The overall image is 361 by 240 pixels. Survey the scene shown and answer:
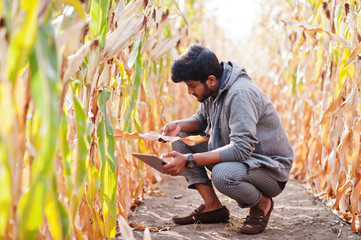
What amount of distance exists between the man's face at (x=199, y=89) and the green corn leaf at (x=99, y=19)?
0.51m

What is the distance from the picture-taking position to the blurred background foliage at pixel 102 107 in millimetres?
814

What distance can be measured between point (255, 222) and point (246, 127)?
1.17 ft

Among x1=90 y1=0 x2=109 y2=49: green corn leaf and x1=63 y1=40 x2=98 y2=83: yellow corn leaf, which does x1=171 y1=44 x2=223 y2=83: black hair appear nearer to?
x1=90 y1=0 x2=109 y2=49: green corn leaf

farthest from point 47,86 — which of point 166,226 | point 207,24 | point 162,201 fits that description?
point 207,24

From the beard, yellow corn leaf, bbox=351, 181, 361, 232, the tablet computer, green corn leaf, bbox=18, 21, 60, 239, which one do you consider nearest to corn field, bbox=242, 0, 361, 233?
yellow corn leaf, bbox=351, 181, 361, 232

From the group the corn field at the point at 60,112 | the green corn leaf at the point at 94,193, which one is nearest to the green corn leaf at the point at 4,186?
the corn field at the point at 60,112

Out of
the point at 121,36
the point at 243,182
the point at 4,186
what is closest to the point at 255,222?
the point at 243,182

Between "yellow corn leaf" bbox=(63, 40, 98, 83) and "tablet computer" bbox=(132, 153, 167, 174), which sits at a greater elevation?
"yellow corn leaf" bbox=(63, 40, 98, 83)

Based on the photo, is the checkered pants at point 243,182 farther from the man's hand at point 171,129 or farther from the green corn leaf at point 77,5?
the green corn leaf at point 77,5

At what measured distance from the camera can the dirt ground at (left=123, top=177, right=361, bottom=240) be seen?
169 cm

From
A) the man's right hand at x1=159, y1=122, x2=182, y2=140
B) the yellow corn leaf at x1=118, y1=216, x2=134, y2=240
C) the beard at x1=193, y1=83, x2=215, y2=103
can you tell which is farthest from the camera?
the man's right hand at x1=159, y1=122, x2=182, y2=140

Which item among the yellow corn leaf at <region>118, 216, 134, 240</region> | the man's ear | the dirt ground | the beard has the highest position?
the man's ear

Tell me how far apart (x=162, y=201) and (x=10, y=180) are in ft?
4.84

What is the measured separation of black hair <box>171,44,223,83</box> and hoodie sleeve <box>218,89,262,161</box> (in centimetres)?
13
